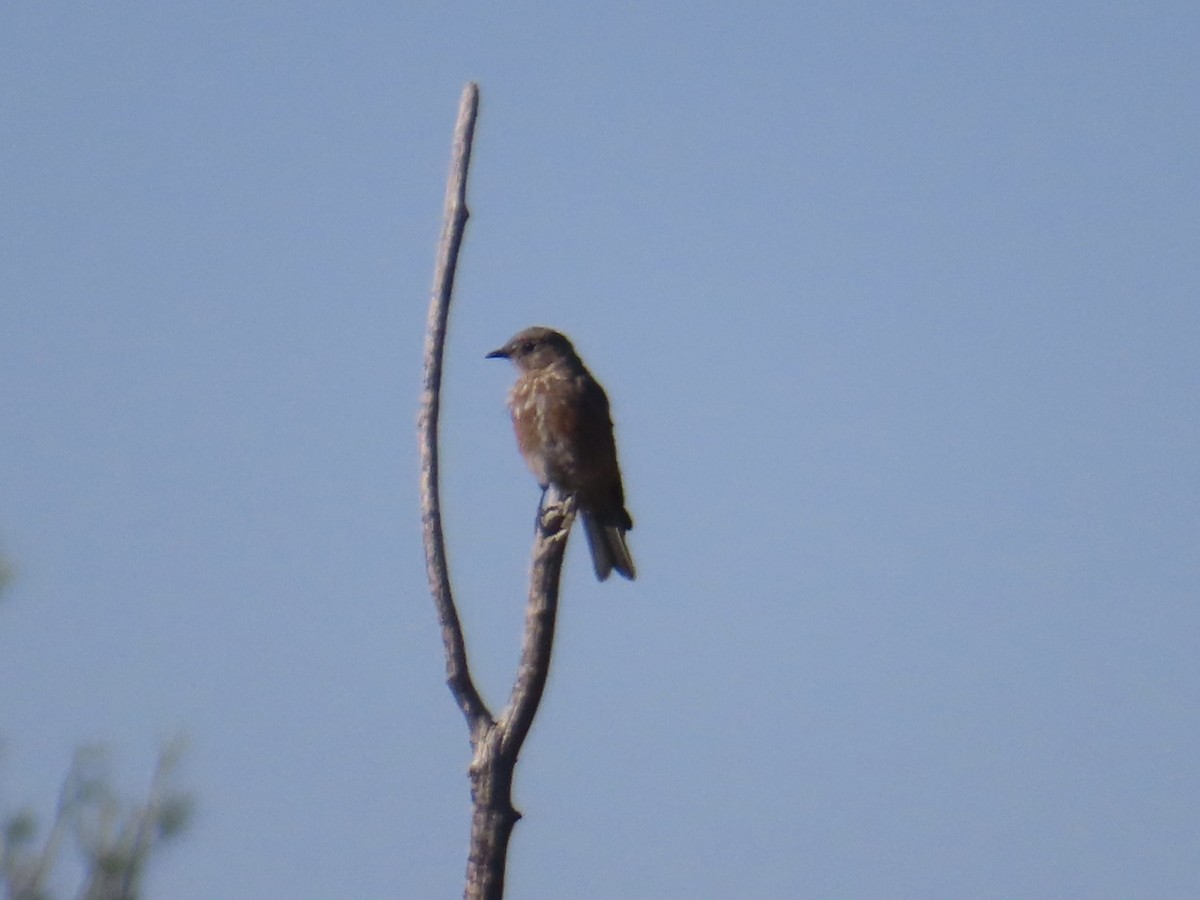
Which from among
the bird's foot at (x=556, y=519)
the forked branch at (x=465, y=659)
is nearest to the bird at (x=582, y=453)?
the bird's foot at (x=556, y=519)

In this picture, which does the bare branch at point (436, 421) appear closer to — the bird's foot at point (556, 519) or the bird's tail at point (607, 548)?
the bird's foot at point (556, 519)

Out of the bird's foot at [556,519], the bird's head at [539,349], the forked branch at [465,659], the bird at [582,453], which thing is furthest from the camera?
the bird's head at [539,349]

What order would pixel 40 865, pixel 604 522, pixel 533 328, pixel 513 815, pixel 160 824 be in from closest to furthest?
pixel 513 815
pixel 40 865
pixel 160 824
pixel 604 522
pixel 533 328

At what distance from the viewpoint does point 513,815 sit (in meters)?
4.09

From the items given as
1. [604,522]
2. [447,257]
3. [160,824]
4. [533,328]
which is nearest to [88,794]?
[160,824]

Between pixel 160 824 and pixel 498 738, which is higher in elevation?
pixel 160 824

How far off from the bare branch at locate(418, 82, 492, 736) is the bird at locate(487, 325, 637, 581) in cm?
434

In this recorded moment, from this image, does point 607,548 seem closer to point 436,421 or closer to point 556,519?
point 556,519

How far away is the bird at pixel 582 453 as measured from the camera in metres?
8.84

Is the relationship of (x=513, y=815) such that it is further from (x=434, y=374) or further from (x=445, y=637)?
(x=434, y=374)

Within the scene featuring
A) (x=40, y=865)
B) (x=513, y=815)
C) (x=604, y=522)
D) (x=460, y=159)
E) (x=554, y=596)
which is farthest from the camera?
(x=604, y=522)

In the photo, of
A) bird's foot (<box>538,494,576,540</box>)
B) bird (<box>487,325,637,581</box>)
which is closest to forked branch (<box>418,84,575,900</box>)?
bird's foot (<box>538,494,576,540</box>)

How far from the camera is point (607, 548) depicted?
8.94m

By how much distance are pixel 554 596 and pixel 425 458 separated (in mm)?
678
